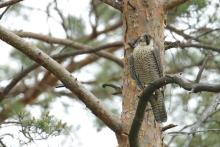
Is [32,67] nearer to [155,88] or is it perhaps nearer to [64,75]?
[64,75]

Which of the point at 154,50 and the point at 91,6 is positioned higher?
the point at 154,50

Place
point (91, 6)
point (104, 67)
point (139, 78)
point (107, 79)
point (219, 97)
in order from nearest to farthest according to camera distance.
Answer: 1. point (139, 78)
2. point (219, 97)
3. point (91, 6)
4. point (107, 79)
5. point (104, 67)

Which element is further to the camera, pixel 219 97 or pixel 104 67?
pixel 104 67

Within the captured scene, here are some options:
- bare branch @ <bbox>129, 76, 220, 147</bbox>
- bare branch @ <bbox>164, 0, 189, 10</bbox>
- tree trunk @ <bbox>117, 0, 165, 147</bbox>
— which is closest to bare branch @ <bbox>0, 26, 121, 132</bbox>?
tree trunk @ <bbox>117, 0, 165, 147</bbox>

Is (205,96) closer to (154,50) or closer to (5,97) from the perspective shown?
(5,97)

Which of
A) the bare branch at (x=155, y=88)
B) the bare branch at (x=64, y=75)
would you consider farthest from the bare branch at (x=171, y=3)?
the bare branch at (x=155, y=88)

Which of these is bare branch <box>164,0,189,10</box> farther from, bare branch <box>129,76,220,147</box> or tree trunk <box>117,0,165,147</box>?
bare branch <box>129,76,220,147</box>

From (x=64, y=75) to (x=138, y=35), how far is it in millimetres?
526

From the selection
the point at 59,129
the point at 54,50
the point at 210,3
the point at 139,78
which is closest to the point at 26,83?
the point at 54,50

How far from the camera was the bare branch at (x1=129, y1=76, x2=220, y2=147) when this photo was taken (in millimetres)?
2207

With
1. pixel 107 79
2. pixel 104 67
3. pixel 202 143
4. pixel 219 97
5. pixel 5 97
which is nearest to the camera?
pixel 219 97

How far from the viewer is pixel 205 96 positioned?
18.7ft

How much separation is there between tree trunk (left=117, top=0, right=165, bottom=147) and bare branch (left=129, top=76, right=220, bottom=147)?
32cm

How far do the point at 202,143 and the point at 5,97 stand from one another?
1989 mm
